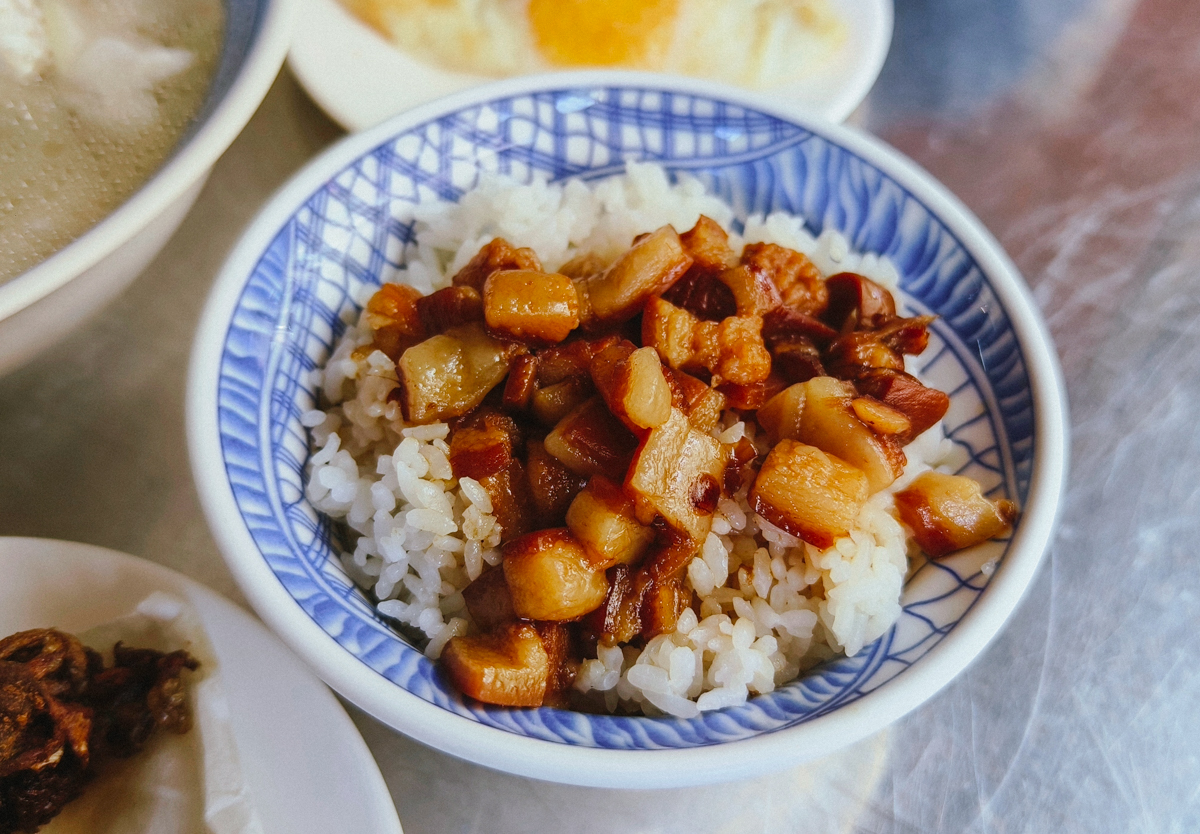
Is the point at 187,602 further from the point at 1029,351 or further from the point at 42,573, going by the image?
the point at 1029,351

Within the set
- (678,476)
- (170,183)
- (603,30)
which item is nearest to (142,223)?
(170,183)

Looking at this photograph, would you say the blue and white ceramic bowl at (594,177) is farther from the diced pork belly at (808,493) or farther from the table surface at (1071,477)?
the table surface at (1071,477)

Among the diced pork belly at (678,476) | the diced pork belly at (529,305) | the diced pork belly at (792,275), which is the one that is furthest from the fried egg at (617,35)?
the diced pork belly at (678,476)

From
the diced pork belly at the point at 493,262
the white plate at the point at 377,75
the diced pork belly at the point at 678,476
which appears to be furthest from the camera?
the white plate at the point at 377,75

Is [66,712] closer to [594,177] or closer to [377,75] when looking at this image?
[594,177]

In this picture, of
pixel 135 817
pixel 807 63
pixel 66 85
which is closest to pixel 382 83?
pixel 66 85

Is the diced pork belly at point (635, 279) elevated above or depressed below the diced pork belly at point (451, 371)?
above

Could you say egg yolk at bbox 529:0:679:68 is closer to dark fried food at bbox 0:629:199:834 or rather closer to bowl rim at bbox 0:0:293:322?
bowl rim at bbox 0:0:293:322
